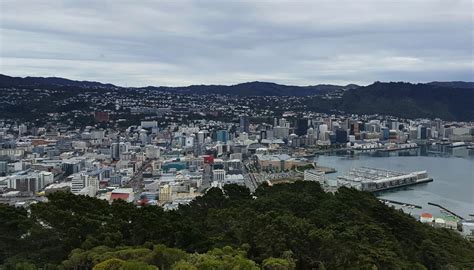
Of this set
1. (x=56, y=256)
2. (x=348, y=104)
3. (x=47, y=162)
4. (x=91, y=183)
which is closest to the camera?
(x=56, y=256)

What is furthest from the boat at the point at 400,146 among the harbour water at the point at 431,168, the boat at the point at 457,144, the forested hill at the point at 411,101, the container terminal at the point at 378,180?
the forested hill at the point at 411,101

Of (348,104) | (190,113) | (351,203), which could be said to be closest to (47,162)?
(351,203)

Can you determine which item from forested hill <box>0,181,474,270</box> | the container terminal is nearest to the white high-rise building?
the container terminal

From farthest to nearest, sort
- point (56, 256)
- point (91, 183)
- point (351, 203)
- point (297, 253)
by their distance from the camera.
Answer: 1. point (91, 183)
2. point (351, 203)
3. point (297, 253)
4. point (56, 256)

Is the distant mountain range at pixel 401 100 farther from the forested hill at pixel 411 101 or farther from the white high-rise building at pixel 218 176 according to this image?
the white high-rise building at pixel 218 176

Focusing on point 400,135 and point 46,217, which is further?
point 400,135

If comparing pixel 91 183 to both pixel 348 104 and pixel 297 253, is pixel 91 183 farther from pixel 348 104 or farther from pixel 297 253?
pixel 348 104

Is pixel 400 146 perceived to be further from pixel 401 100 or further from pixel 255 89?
pixel 255 89
